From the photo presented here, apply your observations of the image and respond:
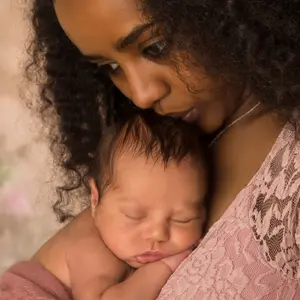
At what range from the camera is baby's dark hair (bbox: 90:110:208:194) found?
104cm

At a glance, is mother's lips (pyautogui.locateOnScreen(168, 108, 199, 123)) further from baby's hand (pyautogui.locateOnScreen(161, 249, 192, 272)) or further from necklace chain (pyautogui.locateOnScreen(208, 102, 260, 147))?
baby's hand (pyautogui.locateOnScreen(161, 249, 192, 272))

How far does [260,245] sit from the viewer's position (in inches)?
34.5

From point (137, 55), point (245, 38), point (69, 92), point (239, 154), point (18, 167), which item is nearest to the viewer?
point (245, 38)

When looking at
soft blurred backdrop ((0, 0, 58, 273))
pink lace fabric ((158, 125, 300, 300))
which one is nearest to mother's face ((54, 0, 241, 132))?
pink lace fabric ((158, 125, 300, 300))

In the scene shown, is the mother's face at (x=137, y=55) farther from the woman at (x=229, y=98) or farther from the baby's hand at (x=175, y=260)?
the baby's hand at (x=175, y=260)

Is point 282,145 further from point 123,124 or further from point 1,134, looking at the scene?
point 1,134

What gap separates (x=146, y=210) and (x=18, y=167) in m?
0.61

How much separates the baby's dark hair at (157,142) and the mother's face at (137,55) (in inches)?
1.3

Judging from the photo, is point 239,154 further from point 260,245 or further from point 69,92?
point 69,92

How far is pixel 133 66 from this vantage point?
96 cm

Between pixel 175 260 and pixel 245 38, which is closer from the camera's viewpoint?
pixel 245 38

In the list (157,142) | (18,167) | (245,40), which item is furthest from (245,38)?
(18,167)

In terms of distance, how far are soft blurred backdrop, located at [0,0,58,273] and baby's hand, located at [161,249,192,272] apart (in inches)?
23.2

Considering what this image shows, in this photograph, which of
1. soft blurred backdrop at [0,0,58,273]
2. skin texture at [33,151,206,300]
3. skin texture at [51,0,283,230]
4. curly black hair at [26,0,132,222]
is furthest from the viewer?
soft blurred backdrop at [0,0,58,273]
